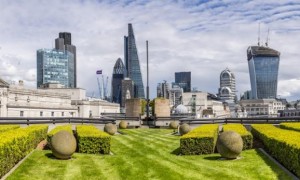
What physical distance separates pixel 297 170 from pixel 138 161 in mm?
8754

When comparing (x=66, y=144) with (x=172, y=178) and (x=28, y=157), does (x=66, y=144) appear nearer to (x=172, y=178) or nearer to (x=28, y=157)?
(x=28, y=157)

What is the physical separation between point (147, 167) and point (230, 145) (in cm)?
521

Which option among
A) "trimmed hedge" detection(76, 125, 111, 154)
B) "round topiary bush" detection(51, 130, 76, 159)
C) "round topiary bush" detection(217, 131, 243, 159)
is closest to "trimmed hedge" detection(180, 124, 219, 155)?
"round topiary bush" detection(217, 131, 243, 159)

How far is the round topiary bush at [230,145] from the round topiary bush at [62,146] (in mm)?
8732

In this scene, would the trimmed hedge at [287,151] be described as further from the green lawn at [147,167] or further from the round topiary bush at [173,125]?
the round topiary bush at [173,125]

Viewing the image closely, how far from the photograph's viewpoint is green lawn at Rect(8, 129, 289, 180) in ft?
57.0

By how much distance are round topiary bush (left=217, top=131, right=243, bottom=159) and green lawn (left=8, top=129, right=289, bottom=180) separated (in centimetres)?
48

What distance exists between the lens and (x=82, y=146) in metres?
23.8

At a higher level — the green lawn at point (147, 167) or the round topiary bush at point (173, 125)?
the round topiary bush at point (173, 125)

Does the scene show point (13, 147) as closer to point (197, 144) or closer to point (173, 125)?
point (197, 144)

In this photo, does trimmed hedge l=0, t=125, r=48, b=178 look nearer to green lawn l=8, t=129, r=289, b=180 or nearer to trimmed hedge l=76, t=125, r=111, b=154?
green lawn l=8, t=129, r=289, b=180

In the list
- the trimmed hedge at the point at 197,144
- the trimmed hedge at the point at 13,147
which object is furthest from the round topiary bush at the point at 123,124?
the trimmed hedge at the point at 197,144

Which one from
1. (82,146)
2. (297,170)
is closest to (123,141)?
(82,146)

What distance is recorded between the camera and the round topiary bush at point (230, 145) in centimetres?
2116
